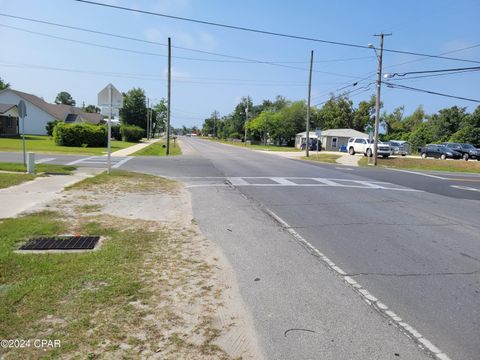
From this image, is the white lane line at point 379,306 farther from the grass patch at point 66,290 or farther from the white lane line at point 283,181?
the white lane line at point 283,181

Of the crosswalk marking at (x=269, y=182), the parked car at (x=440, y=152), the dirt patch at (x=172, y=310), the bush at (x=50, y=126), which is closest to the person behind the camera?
the dirt patch at (x=172, y=310)

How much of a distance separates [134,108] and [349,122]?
4664 centimetres

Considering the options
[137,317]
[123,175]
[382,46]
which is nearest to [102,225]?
[137,317]

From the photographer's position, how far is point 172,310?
4289mm

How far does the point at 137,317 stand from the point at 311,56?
41097 millimetres

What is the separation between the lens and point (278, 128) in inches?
3302

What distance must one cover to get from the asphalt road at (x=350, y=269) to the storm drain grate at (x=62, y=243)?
201 cm

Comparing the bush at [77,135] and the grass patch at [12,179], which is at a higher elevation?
the bush at [77,135]

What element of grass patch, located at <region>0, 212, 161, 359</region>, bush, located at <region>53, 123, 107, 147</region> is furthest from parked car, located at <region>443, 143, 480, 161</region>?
grass patch, located at <region>0, 212, 161, 359</region>

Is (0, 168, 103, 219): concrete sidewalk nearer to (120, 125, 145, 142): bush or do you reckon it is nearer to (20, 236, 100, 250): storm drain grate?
(20, 236, 100, 250): storm drain grate

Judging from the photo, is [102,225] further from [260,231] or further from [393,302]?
[393,302]

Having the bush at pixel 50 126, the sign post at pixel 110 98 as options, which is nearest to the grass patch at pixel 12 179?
the sign post at pixel 110 98

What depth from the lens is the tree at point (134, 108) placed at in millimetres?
76188

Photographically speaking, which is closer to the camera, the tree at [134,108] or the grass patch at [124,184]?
the grass patch at [124,184]
